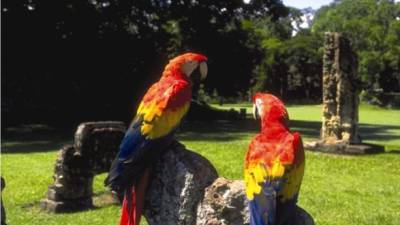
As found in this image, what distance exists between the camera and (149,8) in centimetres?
2350

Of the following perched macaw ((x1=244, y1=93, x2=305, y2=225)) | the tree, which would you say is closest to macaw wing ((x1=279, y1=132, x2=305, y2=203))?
perched macaw ((x1=244, y1=93, x2=305, y2=225))

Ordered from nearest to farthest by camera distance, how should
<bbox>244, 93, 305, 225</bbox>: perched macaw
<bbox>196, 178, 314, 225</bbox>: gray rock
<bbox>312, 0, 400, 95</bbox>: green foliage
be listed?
<bbox>244, 93, 305, 225</bbox>: perched macaw
<bbox>196, 178, 314, 225</bbox>: gray rock
<bbox>312, 0, 400, 95</bbox>: green foliage

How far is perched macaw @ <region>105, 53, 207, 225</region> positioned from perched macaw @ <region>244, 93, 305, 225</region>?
0.63 m

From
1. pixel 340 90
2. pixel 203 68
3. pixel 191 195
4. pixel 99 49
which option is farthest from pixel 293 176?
pixel 99 49

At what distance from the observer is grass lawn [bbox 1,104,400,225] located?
8195 mm

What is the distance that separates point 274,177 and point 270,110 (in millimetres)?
414

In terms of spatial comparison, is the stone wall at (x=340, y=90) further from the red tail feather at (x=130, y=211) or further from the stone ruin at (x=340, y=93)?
the red tail feather at (x=130, y=211)

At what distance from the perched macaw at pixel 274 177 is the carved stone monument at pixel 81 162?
5.71 m

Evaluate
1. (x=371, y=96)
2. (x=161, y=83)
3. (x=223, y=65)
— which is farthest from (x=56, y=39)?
(x=371, y=96)

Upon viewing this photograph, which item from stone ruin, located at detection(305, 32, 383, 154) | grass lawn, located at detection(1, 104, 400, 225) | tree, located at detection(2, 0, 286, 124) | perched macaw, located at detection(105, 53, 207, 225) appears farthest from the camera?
tree, located at detection(2, 0, 286, 124)

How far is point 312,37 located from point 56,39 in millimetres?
33093

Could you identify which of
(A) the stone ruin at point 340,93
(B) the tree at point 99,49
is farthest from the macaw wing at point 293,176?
(B) the tree at point 99,49

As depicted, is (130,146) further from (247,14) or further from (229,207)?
(247,14)

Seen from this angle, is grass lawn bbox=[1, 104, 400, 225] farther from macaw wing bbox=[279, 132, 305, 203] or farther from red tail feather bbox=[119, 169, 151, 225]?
macaw wing bbox=[279, 132, 305, 203]
